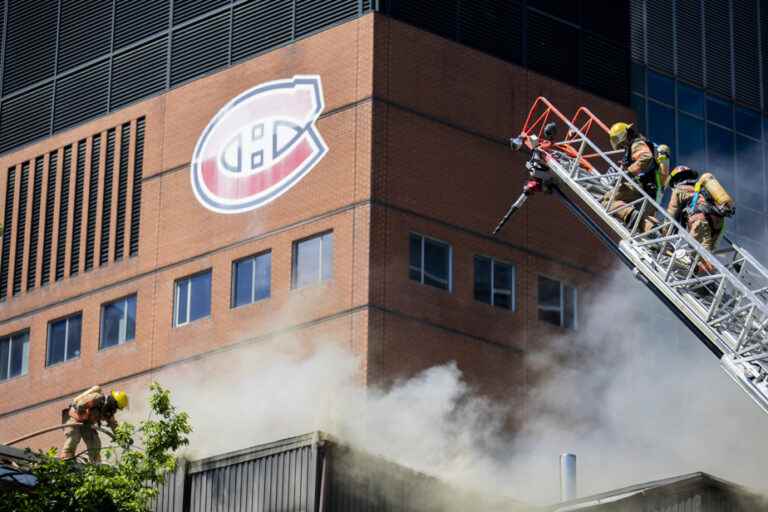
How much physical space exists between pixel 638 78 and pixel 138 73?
1371cm

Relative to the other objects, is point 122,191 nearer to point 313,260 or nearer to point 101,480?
point 313,260

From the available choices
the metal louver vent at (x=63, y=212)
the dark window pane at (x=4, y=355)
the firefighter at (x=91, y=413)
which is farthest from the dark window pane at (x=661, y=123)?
the firefighter at (x=91, y=413)

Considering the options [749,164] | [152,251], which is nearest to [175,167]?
[152,251]

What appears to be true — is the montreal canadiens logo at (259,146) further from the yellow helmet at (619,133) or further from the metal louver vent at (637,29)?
the yellow helmet at (619,133)

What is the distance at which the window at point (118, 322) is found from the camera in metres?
50.3

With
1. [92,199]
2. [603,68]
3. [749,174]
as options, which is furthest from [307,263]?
[749,174]

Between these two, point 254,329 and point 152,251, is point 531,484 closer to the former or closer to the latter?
point 254,329

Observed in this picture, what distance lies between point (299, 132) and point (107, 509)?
2060 centimetres

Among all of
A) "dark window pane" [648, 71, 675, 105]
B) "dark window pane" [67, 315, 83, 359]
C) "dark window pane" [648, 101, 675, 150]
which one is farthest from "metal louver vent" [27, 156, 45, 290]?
"dark window pane" [648, 71, 675, 105]

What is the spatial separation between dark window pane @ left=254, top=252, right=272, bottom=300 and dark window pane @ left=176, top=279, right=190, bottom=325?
103 inches

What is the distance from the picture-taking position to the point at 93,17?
178 ft

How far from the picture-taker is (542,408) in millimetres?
47094

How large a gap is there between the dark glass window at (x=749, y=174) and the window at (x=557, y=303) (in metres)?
8.22

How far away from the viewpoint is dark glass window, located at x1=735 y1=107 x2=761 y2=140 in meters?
55.7
